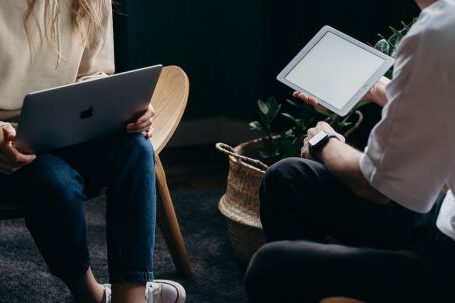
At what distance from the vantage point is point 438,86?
1021 mm

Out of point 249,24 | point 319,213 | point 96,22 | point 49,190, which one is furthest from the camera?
point 249,24

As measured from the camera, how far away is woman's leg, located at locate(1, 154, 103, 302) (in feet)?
4.97

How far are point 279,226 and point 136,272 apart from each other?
0.37 meters

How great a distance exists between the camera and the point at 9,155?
1.48 m

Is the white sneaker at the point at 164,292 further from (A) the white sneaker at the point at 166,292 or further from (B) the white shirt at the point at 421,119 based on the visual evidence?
(B) the white shirt at the point at 421,119

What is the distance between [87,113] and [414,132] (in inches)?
27.7

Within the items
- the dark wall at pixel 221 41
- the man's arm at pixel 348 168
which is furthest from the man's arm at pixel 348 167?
the dark wall at pixel 221 41

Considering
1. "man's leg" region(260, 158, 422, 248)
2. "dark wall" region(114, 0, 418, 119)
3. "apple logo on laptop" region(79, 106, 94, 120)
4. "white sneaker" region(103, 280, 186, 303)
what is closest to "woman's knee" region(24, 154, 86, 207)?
"apple logo on laptop" region(79, 106, 94, 120)

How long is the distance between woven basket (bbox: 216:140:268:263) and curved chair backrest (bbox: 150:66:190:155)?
21cm

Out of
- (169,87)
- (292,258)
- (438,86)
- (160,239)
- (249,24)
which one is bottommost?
(160,239)

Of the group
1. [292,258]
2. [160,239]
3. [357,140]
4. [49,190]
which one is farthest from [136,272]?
[357,140]

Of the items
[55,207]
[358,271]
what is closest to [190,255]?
[55,207]

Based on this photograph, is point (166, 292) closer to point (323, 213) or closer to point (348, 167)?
point (323, 213)

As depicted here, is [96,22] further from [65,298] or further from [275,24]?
[275,24]
